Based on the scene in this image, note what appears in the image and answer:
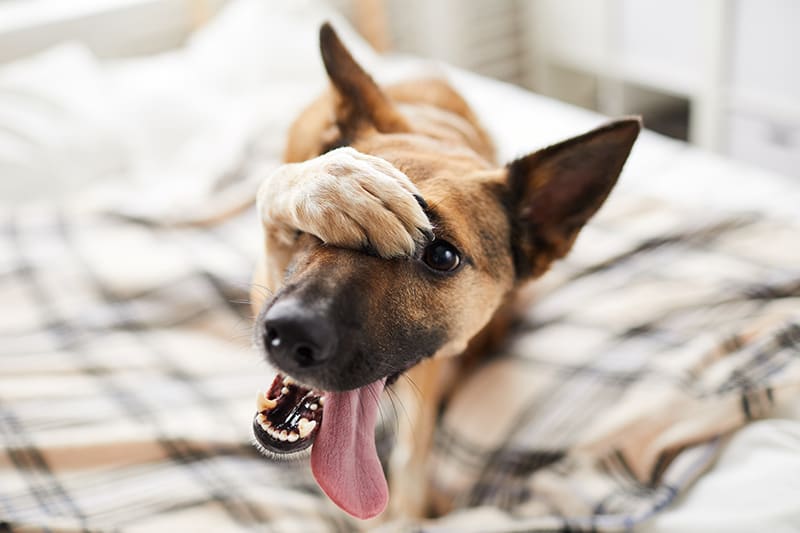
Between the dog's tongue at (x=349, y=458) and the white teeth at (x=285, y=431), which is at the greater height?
the white teeth at (x=285, y=431)

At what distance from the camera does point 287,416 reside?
71 centimetres

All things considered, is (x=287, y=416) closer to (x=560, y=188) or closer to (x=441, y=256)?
(x=441, y=256)

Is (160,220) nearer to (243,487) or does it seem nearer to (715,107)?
(243,487)

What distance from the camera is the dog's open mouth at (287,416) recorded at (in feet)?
2.18

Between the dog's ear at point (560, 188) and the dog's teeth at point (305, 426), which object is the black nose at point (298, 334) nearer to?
the dog's teeth at point (305, 426)

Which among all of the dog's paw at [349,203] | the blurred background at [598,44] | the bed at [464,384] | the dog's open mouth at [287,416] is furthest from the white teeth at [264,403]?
the blurred background at [598,44]

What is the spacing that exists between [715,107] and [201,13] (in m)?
2.13

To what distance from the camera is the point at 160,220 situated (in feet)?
6.53

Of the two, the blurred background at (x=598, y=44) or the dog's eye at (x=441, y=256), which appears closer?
the dog's eye at (x=441, y=256)

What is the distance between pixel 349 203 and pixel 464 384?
3.06 feet

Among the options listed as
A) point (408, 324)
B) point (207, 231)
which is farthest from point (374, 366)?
point (207, 231)

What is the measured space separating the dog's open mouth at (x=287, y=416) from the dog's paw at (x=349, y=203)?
0.46 feet

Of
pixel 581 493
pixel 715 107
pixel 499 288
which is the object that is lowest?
pixel 715 107

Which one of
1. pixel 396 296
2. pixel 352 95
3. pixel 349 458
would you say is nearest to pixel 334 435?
pixel 349 458
